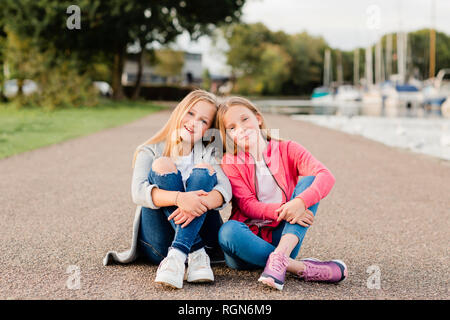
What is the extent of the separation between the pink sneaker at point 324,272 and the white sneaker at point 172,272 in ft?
2.30

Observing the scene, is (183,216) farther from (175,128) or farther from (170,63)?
(170,63)

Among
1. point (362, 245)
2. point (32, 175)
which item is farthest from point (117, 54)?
point (362, 245)

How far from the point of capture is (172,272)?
2.92 m

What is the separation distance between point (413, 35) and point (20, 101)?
83.4 metres

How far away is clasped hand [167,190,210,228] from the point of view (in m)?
2.96

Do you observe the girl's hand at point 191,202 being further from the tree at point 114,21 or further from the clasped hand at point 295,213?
the tree at point 114,21

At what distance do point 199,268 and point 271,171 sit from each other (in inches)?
30.5

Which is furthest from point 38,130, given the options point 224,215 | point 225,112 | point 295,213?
point 295,213

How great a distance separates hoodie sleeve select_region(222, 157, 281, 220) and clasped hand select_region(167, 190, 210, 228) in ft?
1.08

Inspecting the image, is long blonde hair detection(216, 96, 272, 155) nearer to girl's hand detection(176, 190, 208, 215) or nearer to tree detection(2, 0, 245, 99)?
girl's hand detection(176, 190, 208, 215)

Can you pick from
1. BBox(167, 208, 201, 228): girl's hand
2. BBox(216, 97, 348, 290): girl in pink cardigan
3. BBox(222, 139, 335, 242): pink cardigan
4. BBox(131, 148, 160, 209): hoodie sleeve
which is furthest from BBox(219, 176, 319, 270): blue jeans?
BBox(131, 148, 160, 209): hoodie sleeve

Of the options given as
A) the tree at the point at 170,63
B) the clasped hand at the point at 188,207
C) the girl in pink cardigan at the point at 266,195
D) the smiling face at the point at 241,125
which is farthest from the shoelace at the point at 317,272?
the tree at the point at 170,63
